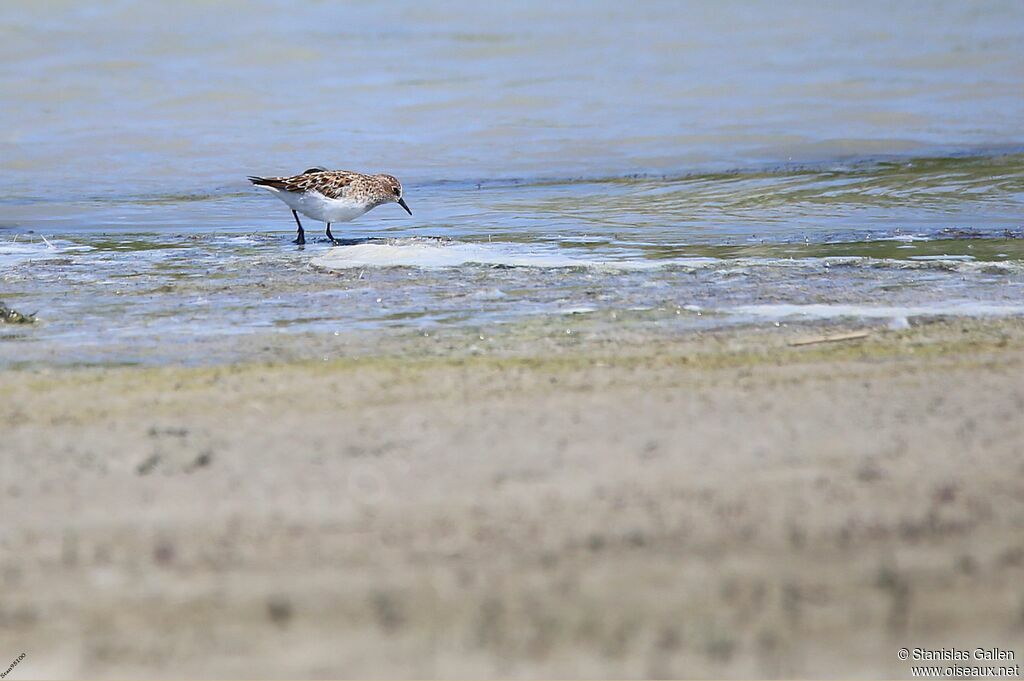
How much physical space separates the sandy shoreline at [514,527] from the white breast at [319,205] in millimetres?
5596

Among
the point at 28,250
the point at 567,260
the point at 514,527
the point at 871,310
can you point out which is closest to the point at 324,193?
the point at 28,250

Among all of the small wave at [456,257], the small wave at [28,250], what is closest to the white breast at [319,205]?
the small wave at [456,257]

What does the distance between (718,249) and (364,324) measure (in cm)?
355

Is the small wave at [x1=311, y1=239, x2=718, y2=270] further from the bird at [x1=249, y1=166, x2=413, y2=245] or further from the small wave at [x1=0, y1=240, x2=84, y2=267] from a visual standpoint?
the small wave at [x1=0, y1=240, x2=84, y2=267]

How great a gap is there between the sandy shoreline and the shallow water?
139 centimetres

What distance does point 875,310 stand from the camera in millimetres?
5855

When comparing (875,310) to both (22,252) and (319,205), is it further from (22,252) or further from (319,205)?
(22,252)

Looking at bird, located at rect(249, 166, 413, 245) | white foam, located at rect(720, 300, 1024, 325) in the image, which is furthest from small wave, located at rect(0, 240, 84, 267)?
white foam, located at rect(720, 300, 1024, 325)

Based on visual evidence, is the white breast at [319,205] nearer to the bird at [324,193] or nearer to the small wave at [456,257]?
the bird at [324,193]

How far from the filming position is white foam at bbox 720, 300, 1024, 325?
5695 mm

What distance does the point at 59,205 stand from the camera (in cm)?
1257

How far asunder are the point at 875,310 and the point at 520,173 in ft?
28.8

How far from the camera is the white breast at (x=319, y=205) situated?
9.89 m

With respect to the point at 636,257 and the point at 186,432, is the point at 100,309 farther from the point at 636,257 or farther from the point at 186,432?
the point at 636,257
